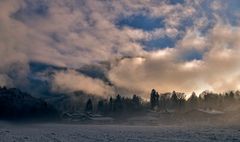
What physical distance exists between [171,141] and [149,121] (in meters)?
158

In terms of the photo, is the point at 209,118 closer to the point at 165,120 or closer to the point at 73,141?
the point at 165,120

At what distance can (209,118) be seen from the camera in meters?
161

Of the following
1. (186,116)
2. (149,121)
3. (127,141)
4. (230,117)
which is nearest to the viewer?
(127,141)

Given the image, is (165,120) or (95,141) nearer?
(95,141)

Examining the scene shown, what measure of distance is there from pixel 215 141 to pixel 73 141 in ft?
55.3

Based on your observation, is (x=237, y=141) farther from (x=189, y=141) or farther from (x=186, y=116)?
(x=186, y=116)

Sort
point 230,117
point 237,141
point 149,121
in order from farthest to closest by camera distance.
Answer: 1. point 149,121
2. point 230,117
3. point 237,141

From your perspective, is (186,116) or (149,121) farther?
(149,121)

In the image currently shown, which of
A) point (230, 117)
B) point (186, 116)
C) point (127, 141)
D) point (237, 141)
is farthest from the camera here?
point (186, 116)

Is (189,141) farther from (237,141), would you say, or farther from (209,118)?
(209,118)

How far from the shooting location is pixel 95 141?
3603 cm

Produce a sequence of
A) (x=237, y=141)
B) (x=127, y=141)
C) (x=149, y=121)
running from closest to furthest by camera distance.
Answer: (x=237, y=141), (x=127, y=141), (x=149, y=121)

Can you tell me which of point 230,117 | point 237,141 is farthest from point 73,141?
point 230,117

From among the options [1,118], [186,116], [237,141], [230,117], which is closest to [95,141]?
[237,141]
